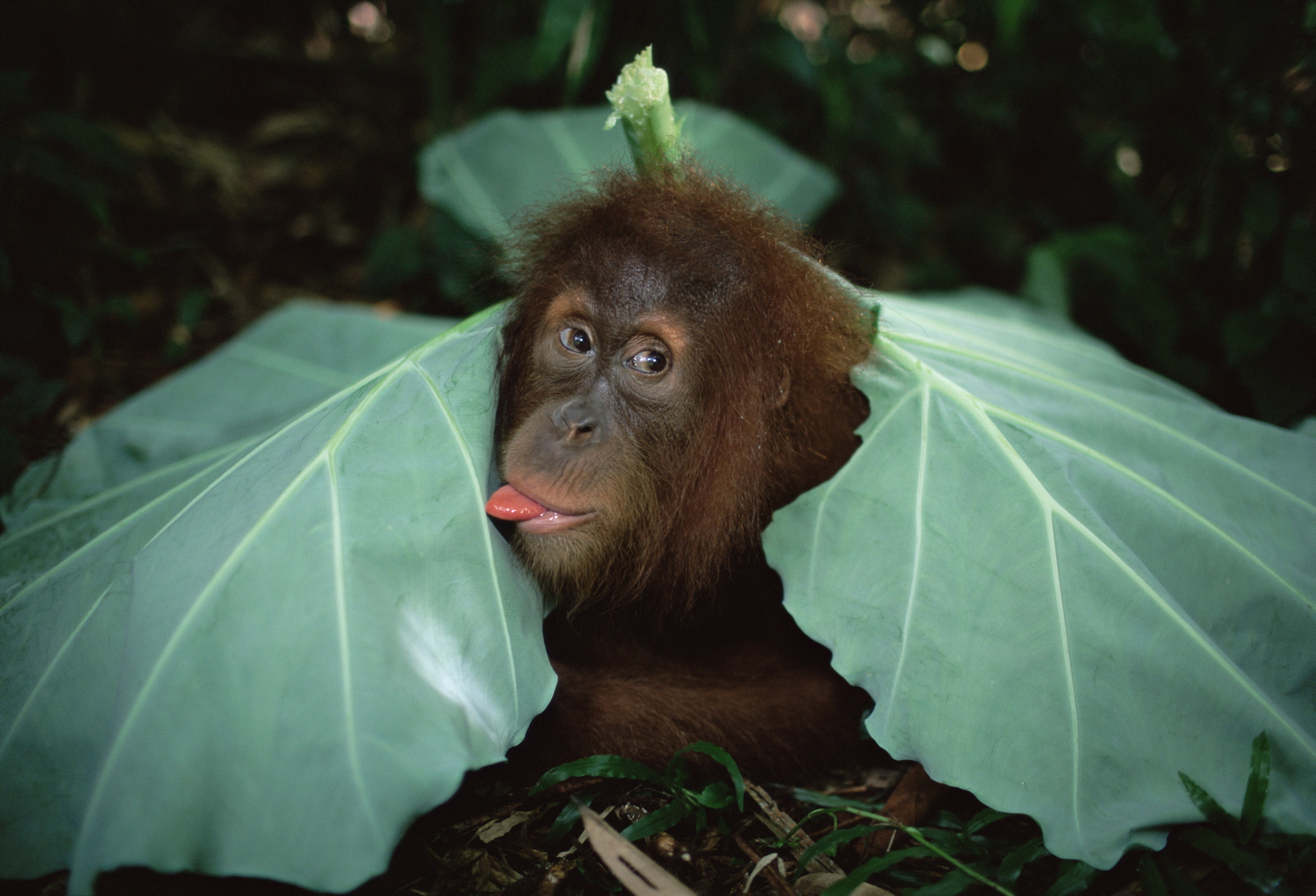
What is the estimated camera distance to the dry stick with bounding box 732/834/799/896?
157 centimetres

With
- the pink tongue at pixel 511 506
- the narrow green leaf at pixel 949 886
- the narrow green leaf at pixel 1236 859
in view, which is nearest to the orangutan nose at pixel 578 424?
the pink tongue at pixel 511 506

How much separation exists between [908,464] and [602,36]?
101 inches

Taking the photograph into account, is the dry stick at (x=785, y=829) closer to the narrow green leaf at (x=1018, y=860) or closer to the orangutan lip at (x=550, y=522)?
the narrow green leaf at (x=1018, y=860)

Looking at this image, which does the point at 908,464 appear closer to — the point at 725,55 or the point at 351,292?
the point at 725,55

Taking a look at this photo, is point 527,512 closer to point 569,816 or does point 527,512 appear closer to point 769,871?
point 569,816

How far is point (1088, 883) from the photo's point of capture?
152 cm

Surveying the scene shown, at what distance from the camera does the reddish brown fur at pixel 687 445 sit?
180 centimetres

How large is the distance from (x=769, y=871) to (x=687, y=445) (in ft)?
2.97

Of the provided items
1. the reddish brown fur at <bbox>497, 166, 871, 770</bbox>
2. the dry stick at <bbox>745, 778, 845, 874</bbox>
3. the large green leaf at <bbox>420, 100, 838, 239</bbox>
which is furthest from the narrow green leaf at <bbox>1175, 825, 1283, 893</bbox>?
the large green leaf at <bbox>420, 100, 838, 239</bbox>

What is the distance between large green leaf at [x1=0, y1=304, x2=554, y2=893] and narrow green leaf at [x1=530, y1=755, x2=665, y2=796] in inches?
9.9

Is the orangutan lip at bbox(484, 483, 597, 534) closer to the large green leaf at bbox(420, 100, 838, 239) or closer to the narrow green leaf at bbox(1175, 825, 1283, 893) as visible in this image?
the narrow green leaf at bbox(1175, 825, 1283, 893)

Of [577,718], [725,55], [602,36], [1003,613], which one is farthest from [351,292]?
[1003,613]

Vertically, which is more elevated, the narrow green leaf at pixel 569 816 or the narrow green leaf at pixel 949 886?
the narrow green leaf at pixel 949 886

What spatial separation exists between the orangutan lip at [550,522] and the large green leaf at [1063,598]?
17.8 inches
